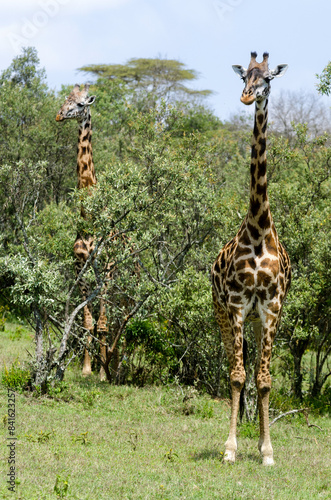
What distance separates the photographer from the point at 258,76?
679 centimetres

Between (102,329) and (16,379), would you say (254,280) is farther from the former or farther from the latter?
(102,329)

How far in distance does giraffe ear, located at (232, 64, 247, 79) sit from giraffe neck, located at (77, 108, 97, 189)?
5053 millimetres

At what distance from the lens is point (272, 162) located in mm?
12875

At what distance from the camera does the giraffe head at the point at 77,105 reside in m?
11.7

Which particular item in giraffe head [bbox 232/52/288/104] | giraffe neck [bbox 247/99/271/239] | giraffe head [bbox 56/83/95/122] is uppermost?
giraffe head [bbox 56/83/95/122]

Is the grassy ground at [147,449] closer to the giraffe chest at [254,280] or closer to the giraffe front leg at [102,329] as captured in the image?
the giraffe front leg at [102,329]

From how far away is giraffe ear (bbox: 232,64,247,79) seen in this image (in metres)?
7.01

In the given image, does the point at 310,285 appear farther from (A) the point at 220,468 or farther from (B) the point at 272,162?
(A) the point at 220,468

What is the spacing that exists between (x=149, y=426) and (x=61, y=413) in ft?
3.94

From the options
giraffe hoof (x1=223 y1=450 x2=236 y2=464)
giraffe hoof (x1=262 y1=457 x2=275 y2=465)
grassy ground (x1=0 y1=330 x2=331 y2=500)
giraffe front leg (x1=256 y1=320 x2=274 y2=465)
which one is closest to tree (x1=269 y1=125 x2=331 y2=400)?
grassy ground (x1=0 y1=330 x2=331 y2=500)

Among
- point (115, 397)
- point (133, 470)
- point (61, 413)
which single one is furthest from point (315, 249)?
point (133, 470)

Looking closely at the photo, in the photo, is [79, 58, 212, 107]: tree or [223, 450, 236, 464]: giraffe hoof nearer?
[223, 450, 236, 464]: giraffe hoof

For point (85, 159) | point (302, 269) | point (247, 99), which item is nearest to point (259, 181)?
point (247, 99)

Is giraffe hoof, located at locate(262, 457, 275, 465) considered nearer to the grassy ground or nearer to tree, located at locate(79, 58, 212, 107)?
the grassy ground
